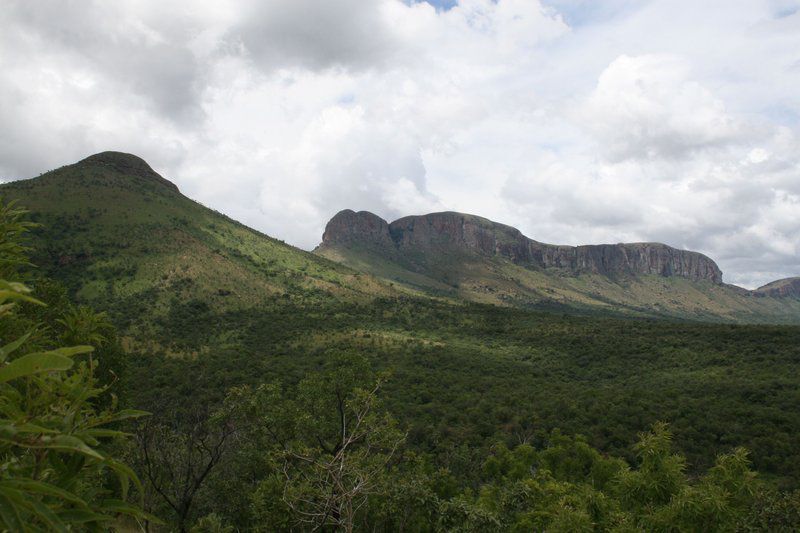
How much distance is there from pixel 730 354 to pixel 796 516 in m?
79.8

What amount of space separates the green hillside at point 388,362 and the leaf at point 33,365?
11.5 metres

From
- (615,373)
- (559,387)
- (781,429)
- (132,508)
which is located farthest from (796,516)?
(615,373)

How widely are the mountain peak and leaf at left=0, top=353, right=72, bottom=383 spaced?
512 ft

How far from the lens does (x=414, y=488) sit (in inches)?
621

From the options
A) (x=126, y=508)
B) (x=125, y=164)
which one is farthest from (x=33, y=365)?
(x=125, y=164)

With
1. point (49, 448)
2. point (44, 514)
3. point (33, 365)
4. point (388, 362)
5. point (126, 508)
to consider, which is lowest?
point (388, 362)

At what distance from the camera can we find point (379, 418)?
17016 mm

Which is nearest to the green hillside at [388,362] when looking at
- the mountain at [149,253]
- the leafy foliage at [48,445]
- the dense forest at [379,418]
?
the dense forest at [379,418]

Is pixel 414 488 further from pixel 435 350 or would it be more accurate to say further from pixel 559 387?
pixel 435 350

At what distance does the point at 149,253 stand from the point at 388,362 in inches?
2270

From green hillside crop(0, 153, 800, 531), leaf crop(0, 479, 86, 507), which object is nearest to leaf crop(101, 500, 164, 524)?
leaf crop(0, 479, 86, 507)

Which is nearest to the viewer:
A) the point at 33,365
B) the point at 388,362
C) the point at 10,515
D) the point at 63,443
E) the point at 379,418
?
the point at 10,515

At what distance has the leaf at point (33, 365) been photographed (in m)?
2.37

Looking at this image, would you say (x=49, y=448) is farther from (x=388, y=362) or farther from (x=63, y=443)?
(x=388, y=362)
